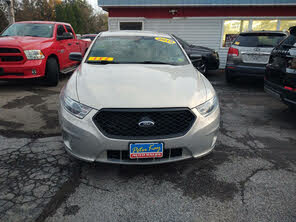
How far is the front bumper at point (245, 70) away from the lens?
655 cm

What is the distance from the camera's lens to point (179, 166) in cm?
287

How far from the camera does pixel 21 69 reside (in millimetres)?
5844

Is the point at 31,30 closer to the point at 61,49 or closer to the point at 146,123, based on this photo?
the point at 61,49

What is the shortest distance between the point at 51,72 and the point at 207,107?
207 inches

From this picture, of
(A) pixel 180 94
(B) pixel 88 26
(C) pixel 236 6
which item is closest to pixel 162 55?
(A) pixel 180 94

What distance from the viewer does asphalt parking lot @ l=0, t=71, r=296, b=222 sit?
6.91 ft

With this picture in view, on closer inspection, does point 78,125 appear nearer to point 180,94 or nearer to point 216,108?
point 180,94

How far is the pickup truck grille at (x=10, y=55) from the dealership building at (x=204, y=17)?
6.41 m

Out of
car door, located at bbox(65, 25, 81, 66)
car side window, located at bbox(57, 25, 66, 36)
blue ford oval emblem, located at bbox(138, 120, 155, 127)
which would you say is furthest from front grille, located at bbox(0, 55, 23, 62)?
blue ford oval emblem, located at bbox(138, 120, 155, 127)

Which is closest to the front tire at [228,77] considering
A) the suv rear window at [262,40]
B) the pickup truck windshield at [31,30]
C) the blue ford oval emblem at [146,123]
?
the suv rear window at [262,40]

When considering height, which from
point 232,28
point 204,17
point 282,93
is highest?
point 204,17

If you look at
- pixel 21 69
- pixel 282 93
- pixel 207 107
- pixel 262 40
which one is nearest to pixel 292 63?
pixel 282 93

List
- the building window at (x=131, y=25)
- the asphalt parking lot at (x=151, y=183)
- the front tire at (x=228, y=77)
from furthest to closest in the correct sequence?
the building window at (x=131, y=25) → the front tire at (x=228, y=77) → the asphalt parking lot at (x=151, y=183)

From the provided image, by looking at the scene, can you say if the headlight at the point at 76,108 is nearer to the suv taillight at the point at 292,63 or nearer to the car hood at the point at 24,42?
the suv taillight at the point at 292,63
